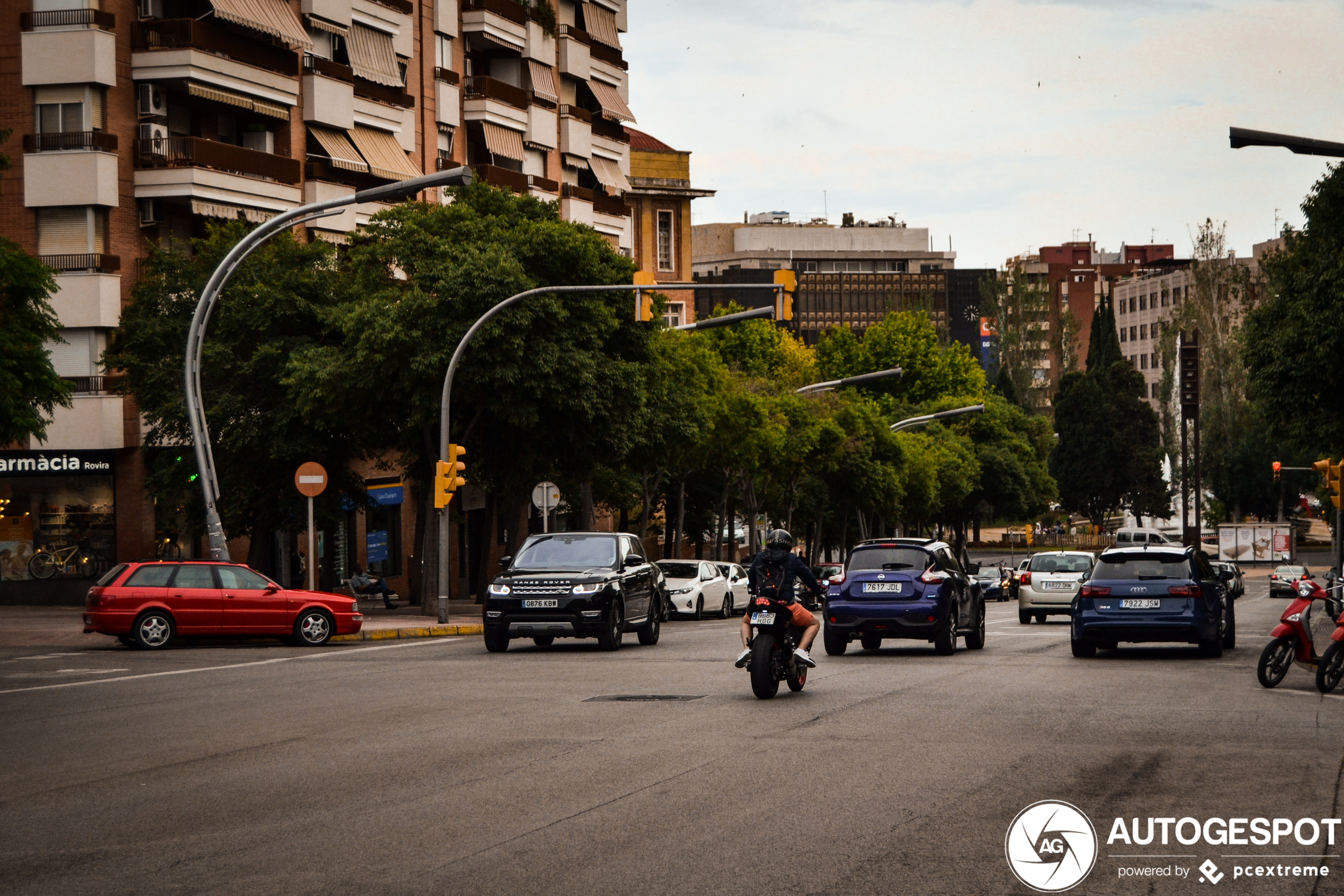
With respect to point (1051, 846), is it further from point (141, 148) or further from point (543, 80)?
point (543, 80)

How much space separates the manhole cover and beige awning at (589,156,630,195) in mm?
50967

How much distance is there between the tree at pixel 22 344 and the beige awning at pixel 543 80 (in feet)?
108

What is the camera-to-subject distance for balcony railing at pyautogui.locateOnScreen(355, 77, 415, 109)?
5119 centimetres

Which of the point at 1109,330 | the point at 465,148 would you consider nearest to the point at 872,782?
the point at 465,148

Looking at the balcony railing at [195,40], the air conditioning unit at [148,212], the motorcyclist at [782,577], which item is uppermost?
the balcony railing at [195,40]

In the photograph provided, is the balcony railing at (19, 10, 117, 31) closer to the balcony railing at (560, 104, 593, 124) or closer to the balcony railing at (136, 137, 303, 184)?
the balcony railing at (136, 137, 303, 184)

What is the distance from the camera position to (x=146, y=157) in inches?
1704

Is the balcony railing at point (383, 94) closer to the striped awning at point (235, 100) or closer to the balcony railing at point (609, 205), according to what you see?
the striped awning at point (235, 100)

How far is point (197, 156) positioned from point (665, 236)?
156 feet

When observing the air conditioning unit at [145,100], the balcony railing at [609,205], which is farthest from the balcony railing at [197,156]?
the balcony railing at [609,205]

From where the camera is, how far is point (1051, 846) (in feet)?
26.5

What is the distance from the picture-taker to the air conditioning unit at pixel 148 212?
43.5 m

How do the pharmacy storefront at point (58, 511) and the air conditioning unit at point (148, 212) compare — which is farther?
the air conditioning unit at point (148, 212)

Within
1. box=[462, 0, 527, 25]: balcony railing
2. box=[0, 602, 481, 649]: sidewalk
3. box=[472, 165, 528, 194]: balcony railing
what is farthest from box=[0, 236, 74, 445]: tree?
box=[462, 0, 527, 25]: balcony railing
